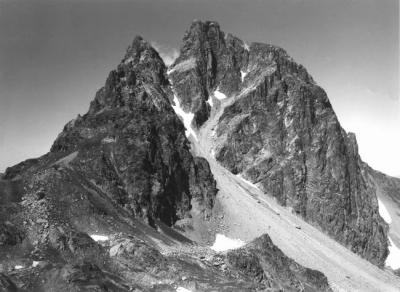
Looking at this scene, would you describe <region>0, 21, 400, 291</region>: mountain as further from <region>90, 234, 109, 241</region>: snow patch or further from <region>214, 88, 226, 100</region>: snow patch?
<region>214, 88, 226, 100</region>: snow patch

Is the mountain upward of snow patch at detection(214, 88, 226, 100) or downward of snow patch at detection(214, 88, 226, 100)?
downward

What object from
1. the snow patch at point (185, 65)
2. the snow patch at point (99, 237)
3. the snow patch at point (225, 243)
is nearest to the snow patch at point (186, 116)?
the snow patch at point (185, 65)

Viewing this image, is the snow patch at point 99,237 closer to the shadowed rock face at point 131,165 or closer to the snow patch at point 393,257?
the shadowed rock face at point 131,165

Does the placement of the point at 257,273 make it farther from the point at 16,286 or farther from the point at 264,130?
the point at 264,130

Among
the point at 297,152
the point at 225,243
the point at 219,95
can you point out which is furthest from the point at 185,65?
the point at 225,243

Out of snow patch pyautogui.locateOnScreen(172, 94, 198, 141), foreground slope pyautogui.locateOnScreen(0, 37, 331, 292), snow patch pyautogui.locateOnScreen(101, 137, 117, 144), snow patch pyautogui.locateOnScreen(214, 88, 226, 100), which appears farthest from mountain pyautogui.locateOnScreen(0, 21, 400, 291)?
snow patch pyautogui.locateOnScreen(214, 88, 226, 100)

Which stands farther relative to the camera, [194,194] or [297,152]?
[297,152]

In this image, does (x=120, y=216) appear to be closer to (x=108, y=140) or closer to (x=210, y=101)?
(x=108, y=140)
